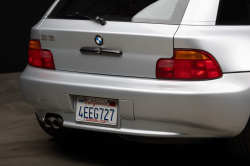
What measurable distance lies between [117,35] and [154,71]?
0.37m

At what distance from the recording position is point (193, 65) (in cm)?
298

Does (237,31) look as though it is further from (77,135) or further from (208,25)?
(77,135)

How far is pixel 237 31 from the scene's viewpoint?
→ 311 centimetres

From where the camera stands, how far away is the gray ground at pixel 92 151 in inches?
146

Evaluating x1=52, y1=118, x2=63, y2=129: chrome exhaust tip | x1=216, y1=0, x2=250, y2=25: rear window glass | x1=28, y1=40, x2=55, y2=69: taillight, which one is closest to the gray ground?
x1=52, y1=118, x2=63, y2=129: chrome exhaust tip

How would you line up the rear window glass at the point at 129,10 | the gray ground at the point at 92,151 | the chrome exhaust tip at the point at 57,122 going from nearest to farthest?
the rear window glass at the point at 129,10
the chrome exhaust tip at the point at 57,122
the gray ground at the point at 92,151

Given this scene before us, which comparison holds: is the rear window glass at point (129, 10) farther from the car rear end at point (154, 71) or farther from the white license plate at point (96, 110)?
the white license plate at point (96, 110)

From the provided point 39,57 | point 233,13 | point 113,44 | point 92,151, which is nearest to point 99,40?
point 113,44

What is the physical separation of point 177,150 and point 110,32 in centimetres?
147

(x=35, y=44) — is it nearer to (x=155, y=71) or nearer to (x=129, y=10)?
(x=129, y=10)

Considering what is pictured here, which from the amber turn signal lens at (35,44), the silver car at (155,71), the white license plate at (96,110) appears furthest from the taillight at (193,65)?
the amber turn signal lens at (35,44)

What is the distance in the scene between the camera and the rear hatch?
9.93 feet

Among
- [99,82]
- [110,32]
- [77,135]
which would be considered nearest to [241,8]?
[110,32]

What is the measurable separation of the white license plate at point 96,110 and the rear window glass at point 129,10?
24.4 inches
